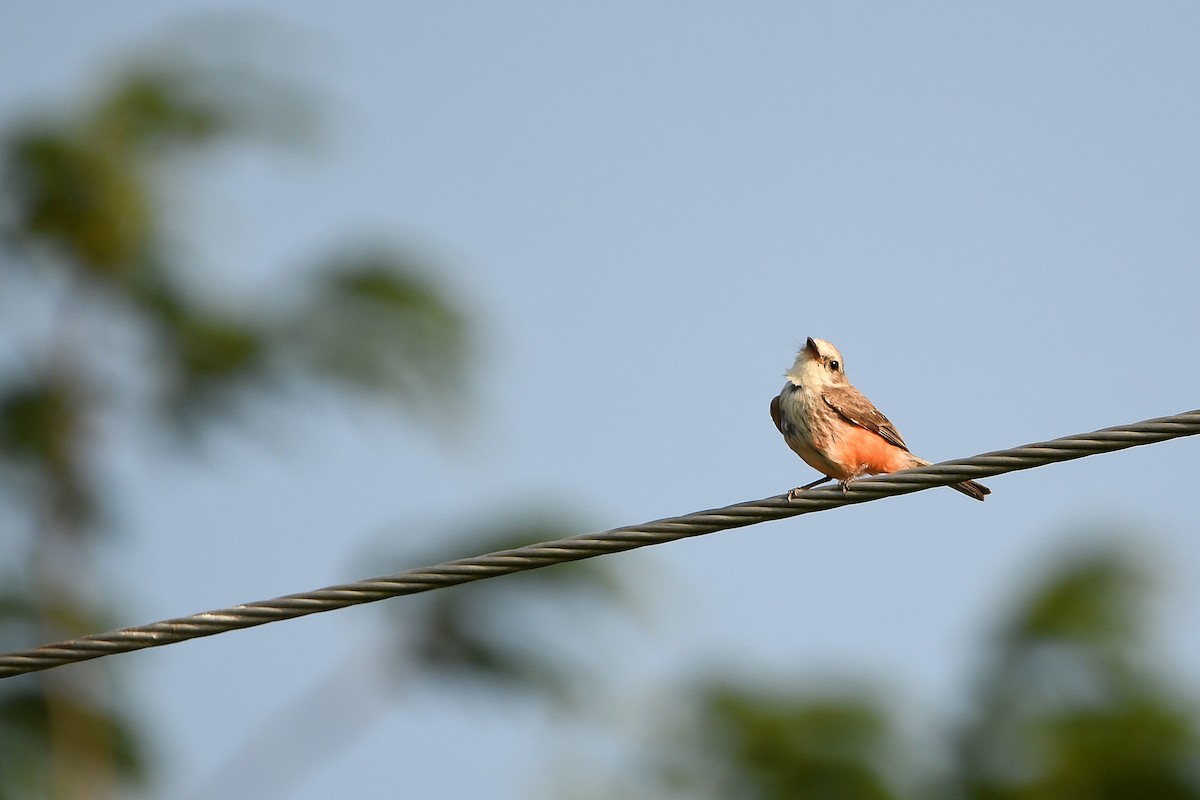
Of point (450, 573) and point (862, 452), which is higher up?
point (862, 452)

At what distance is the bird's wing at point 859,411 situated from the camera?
30.2 ft

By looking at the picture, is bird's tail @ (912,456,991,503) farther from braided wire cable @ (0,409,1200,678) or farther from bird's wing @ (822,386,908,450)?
braided wire cable @ (0,409,1200,678)

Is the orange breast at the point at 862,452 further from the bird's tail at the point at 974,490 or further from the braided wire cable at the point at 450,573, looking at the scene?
the braided wire cable at the point at 450,573

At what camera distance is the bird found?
29.4ft

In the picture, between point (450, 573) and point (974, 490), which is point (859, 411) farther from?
point (450, 573)

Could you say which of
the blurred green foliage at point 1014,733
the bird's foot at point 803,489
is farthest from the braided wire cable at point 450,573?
the blurred green foliage at point 1014,733

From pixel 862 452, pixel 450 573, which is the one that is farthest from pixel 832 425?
pixel 450 573

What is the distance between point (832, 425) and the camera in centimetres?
903

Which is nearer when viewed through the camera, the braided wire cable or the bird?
the braided wire cable

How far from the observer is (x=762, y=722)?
1348cm

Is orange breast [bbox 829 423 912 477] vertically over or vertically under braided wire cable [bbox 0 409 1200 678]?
over

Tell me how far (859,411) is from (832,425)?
36 cm

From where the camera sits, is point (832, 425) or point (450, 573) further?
point (832, 425)

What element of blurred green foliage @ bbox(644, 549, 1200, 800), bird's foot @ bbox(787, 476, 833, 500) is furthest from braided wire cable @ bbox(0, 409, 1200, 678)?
blurred green foliage @ bbox(644, 549, 1200, 800)
